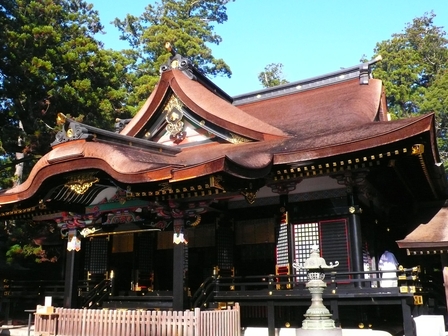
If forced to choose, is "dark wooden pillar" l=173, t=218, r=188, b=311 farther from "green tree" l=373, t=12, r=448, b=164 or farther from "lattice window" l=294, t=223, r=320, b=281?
"green tree" l=373, t=12, r=448, b=164

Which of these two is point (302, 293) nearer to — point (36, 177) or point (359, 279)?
point (359, 279)

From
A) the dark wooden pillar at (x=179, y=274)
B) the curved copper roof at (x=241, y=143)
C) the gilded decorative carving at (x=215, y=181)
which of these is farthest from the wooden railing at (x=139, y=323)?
the curved copper roof at (x=241, y=143)

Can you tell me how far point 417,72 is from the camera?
135 ft

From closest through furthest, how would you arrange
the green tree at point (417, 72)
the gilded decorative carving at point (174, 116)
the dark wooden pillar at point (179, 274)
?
the dark wooden pillar at point (179, 274)
the gilded decorative carving at point (174, 116)
the green tree at point (417, 72)

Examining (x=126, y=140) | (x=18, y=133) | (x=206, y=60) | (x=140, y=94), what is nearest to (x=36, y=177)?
(x=126, y=140)

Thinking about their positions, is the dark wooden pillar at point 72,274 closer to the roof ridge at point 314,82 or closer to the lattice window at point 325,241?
the lattice window at point 325,241

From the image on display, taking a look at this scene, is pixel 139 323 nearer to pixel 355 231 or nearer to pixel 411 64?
pixel 355 231

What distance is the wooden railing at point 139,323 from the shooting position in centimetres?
999

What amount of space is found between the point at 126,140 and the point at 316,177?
538 cm

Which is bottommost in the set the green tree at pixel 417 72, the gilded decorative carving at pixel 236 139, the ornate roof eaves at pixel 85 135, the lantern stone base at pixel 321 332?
the lantern stone base at pixel 321 332

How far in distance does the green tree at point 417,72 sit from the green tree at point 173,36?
47.9ft

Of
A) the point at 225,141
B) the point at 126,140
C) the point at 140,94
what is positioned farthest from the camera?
the point at 140,94

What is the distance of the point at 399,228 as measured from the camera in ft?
56.2

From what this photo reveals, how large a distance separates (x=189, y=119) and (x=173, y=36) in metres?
25.3
